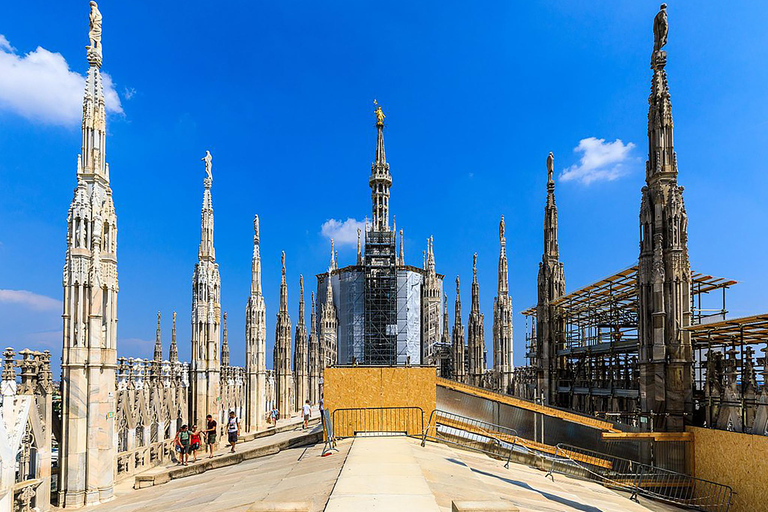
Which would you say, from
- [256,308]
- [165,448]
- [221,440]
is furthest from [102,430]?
[256,308]

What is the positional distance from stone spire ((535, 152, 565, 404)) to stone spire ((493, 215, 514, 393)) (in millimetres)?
4467

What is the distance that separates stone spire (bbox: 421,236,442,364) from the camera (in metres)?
73.4

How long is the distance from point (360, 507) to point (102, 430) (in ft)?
37.5

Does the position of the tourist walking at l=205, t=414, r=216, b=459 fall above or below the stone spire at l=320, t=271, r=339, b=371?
below

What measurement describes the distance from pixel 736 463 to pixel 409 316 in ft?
193

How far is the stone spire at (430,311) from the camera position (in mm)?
73375

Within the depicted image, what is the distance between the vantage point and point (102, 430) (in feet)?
53.8

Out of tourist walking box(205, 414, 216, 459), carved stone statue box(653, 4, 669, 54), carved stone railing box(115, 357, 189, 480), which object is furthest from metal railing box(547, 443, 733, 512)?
carved stone statue box(653, 4, 669, 54)

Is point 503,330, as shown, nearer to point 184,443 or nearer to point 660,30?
point 660,30

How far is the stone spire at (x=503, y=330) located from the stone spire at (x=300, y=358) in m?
20.5

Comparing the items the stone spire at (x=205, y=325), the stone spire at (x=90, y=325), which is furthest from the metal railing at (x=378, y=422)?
the stone spire at (x=205, y=325)

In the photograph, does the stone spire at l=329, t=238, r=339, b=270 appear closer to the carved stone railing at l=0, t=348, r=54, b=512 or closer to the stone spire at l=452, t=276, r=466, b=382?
the stone spire at l=452, t=276, r=466, b=382

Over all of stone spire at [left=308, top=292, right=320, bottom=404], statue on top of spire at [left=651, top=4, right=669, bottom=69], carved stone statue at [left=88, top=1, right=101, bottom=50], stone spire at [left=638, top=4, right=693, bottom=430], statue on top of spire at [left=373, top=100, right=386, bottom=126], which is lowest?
stone spire at [left=308, top=292, right=320, bottom=404]

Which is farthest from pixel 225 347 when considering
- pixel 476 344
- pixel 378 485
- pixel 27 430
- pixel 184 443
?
pixel 378 485
